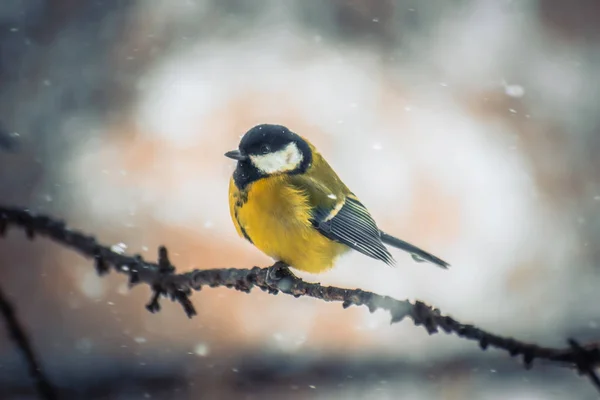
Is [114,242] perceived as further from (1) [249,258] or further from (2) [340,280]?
(2) [340,280]

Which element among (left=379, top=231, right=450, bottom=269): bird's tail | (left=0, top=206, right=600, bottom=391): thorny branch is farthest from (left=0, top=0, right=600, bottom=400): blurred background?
(left=0, top=206, right=600, bottom=391): thorny branch

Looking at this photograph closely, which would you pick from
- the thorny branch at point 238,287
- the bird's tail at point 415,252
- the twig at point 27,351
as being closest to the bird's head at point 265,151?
the bird's tail at point 415,252

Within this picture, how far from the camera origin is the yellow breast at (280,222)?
140cm

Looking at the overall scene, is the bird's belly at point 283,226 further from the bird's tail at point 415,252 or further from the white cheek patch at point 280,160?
the bird's tail at point 415,252

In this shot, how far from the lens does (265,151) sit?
148 cm

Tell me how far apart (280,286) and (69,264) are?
8.04 ft

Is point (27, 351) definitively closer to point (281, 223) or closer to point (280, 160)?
point (281, 223)

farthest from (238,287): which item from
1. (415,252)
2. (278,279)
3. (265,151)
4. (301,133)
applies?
(301,133)

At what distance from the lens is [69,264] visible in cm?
322

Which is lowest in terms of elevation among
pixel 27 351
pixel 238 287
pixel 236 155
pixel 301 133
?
pixel 27 351

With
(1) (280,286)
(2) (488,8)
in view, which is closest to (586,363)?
(1) (280,286)

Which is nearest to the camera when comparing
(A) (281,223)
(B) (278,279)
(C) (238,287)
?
(C) (238,287)

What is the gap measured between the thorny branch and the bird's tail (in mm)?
660

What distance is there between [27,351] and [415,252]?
3.84ft
